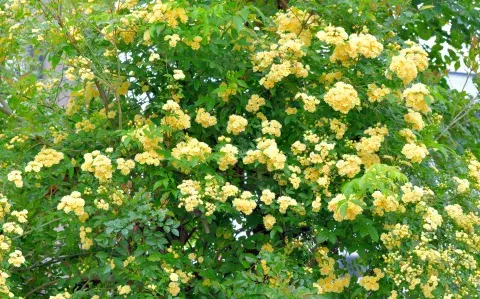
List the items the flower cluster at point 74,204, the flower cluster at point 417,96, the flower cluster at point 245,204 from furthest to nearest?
the flower cluster at point 417,96 → the flower cluster at point 245,204 → the flower cluster at point 74,204

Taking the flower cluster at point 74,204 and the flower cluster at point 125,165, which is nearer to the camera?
the flower cluster at point 74,204

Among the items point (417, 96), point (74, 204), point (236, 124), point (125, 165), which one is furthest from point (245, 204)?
point (417, 96)

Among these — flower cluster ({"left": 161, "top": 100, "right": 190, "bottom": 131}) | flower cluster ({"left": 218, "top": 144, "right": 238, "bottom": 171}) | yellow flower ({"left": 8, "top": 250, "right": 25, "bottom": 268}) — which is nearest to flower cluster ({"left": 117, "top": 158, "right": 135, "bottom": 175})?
flower cluster ({"left": 161, "top": 100, "right": 190, "bottom": 131})

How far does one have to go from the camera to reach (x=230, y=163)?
11.7 feet

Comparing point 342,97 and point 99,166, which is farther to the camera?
point 342,97

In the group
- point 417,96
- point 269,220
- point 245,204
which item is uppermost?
point 417,96

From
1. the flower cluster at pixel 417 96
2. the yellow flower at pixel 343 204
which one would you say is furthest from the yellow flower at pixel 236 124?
the flower cluster at pixel 417 96

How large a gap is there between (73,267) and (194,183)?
2.34 ft

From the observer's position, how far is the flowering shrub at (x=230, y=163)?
346 cm

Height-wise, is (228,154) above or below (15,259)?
above

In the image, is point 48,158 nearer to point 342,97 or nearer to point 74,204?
point 74,204

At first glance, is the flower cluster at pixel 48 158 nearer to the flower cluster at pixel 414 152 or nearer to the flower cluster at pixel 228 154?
the flower cluster at pixel 228 154

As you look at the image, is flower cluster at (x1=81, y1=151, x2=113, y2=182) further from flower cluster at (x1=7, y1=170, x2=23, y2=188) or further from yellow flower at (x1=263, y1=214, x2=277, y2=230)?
yellow flower at (x1=263, y1=214, x2=277, y2=230)

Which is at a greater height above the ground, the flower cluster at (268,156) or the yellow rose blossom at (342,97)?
the yellow rose blossom at (342,97)
